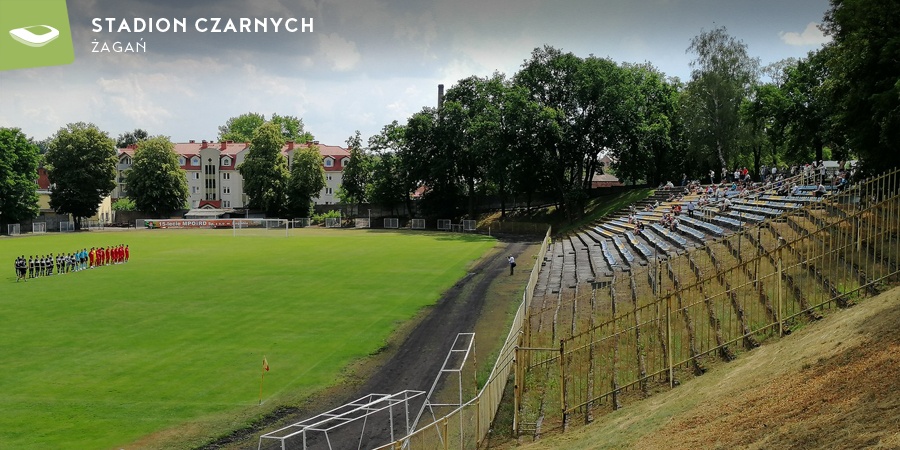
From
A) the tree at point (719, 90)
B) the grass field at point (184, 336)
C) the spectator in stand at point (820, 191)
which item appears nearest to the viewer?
the grass field at point (184, 336)

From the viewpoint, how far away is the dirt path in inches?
675

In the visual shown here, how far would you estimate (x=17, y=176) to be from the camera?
8788cm

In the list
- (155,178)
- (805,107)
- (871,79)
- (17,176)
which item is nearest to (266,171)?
(155,178)

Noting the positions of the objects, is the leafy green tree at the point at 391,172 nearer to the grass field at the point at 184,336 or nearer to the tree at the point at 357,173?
the tree at the point at 357,173

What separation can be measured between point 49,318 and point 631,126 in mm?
59162

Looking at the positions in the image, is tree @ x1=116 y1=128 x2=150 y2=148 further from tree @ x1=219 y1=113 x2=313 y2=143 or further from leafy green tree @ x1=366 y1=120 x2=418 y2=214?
leafy green tree @ x1=366 y1=120 x2=418 y2=214

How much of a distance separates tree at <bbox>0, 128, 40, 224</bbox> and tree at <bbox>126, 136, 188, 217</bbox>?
16.9 meters

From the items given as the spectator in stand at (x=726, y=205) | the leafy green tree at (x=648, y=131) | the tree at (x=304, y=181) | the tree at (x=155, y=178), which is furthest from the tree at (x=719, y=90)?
the tree at (x=155, y=178)

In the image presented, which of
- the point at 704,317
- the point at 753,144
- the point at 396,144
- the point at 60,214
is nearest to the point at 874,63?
the point at 704,317

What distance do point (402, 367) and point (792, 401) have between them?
530 inches

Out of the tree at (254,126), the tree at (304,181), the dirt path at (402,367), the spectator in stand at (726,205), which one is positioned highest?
the tree at (254,126)

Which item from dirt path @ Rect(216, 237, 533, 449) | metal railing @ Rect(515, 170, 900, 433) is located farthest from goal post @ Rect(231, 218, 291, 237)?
metal railing @ Rect(515, 170, 900, 433)

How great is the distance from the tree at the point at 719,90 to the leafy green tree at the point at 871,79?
40.9 metres

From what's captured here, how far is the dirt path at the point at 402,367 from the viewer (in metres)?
17.1
